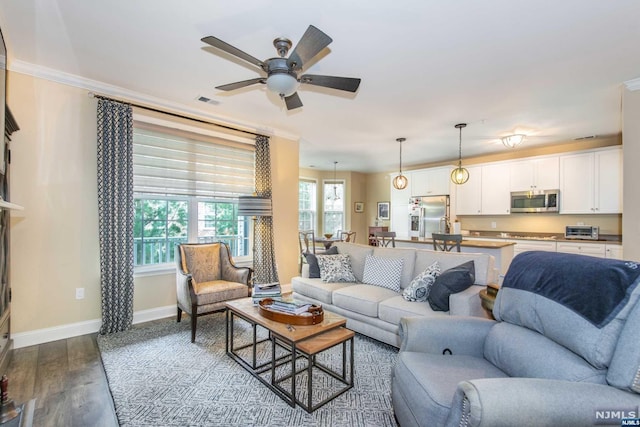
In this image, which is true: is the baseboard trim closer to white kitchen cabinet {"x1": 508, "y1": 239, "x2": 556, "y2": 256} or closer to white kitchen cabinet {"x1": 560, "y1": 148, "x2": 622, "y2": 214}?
white kitchen cabinet {"x1": 508, "y1": 239, "x2": 556, "y2": 256}

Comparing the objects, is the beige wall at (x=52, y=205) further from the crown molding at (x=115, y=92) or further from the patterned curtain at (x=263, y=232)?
the patterned curtain at (x=263, y=232)

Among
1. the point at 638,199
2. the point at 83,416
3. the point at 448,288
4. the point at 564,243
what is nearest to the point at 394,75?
the point at 448,288

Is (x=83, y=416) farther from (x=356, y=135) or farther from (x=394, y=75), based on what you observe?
(x=356, y=135)

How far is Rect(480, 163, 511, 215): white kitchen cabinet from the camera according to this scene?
20.3 ft

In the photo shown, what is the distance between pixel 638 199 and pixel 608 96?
133 centimetres

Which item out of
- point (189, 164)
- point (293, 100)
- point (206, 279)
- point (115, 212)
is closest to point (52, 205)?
point (115, 212)

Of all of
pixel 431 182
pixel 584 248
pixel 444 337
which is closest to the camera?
pixel 444 337

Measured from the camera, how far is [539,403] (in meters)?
1.09

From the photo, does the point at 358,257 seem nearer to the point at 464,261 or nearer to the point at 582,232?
the point at 464,261

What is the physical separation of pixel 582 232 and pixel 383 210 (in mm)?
4618

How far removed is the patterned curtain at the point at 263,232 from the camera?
4.71 meters

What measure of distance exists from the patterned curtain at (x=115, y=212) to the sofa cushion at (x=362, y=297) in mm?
2436

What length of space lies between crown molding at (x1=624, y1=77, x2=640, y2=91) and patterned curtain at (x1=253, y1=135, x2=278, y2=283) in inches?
177

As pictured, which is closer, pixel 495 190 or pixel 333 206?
pixel 495 190
